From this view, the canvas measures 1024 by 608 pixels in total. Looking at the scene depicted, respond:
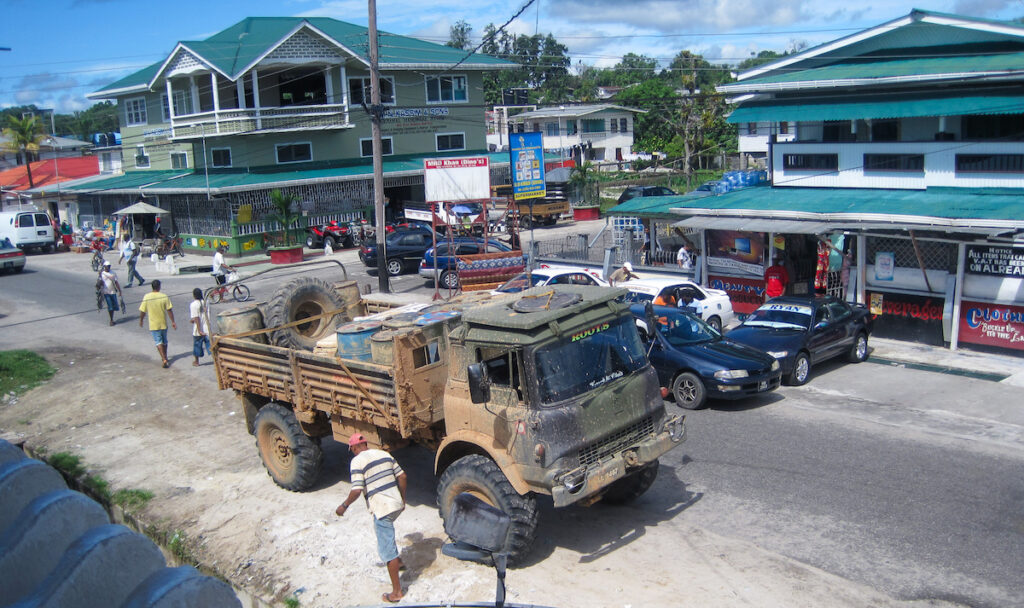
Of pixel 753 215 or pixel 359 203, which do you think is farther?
pixel 359 203

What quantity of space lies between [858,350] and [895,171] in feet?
17.2

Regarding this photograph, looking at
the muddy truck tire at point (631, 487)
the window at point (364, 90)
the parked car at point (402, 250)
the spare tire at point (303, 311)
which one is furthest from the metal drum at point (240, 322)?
the window at point (364, 90)

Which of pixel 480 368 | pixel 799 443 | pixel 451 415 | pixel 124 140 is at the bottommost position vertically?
pixel 799 443

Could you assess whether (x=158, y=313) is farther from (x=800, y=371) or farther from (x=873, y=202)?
(x=873, y=202)

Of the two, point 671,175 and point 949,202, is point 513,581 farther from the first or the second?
point 671,175

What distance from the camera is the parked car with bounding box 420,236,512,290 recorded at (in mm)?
24875

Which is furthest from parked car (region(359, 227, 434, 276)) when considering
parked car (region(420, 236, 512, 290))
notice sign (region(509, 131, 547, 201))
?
notice sign (region(509, 131, 547, 201))

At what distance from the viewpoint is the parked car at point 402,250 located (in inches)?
1117

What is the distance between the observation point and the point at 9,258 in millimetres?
32188

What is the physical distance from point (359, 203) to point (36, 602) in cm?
3702

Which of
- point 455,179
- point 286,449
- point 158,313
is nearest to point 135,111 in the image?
point 455,179

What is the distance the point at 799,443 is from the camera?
11188 mm

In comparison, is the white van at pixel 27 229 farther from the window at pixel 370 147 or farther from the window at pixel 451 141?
the window at pixel 451 141

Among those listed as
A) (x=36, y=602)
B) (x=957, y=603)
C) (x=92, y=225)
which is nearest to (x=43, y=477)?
(x=36, y=602)
